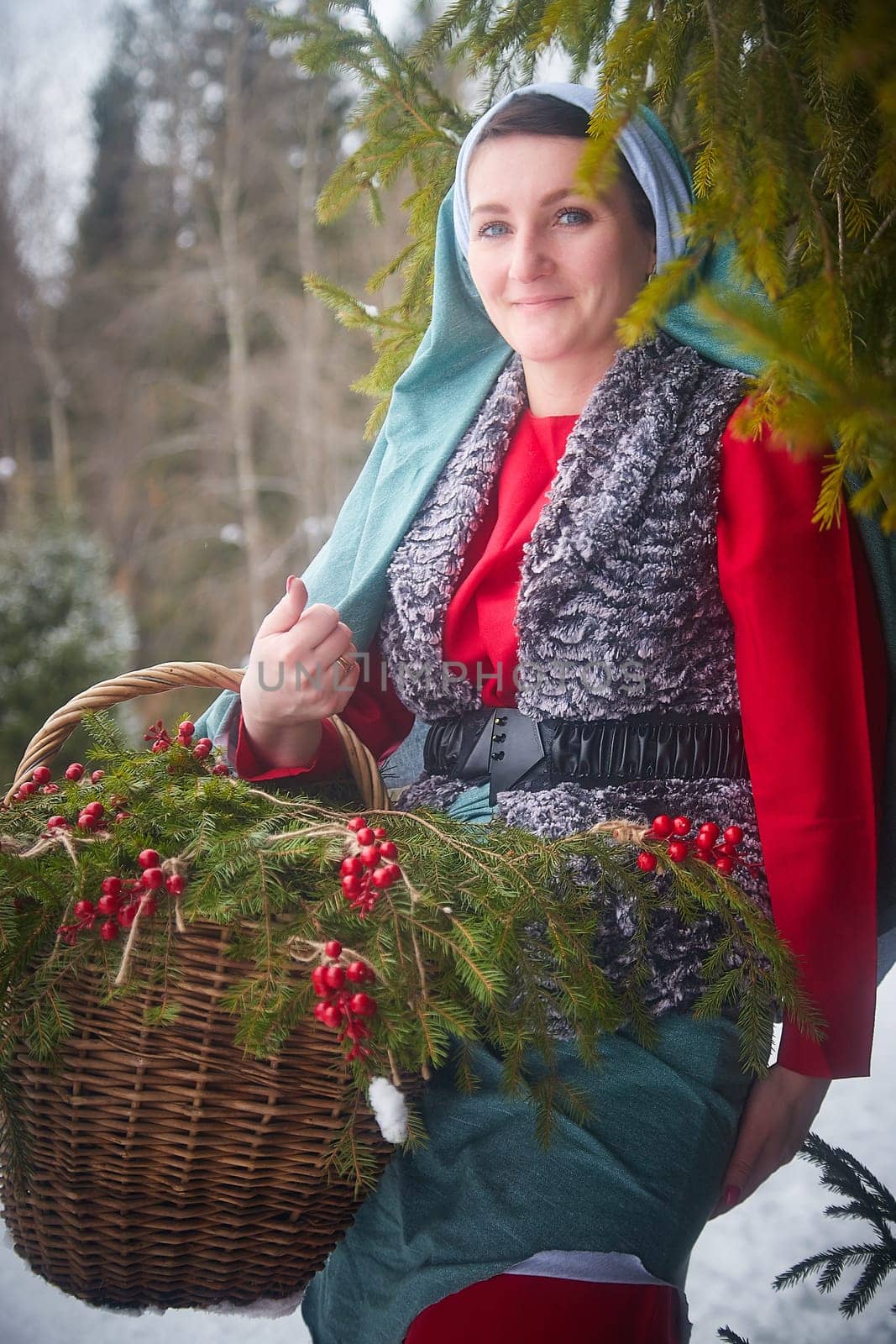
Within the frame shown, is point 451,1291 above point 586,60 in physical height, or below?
below

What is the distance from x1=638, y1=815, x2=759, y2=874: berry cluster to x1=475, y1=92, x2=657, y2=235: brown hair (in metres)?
0.64

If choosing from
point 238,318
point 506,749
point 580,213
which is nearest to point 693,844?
point 506,749

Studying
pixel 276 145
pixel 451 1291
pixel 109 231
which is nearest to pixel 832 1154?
pixel 451 1291

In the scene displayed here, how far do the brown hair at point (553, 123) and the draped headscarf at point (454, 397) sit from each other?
0.01 meters

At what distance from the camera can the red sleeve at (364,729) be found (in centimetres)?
128

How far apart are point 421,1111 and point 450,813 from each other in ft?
1.07

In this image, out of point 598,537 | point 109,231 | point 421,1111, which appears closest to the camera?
point 421,1111

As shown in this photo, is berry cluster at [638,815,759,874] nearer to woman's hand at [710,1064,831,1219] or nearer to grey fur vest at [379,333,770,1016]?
grey fur vest at [379,333,770,1016]

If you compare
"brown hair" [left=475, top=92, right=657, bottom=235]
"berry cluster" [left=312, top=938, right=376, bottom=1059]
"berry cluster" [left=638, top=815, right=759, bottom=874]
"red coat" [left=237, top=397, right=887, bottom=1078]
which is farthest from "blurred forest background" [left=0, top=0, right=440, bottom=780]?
"berry cluster" [left=312, top=938, right=376, bottom=1059]

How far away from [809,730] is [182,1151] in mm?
672

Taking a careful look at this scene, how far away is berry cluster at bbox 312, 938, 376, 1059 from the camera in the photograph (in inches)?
33.2

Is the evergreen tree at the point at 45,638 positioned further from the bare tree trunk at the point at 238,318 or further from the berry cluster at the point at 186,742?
the berry cluster at the point at 186,742

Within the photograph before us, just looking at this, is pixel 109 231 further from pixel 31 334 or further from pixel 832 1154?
pixel 832 1154

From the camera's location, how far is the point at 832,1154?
1260 millimetres
